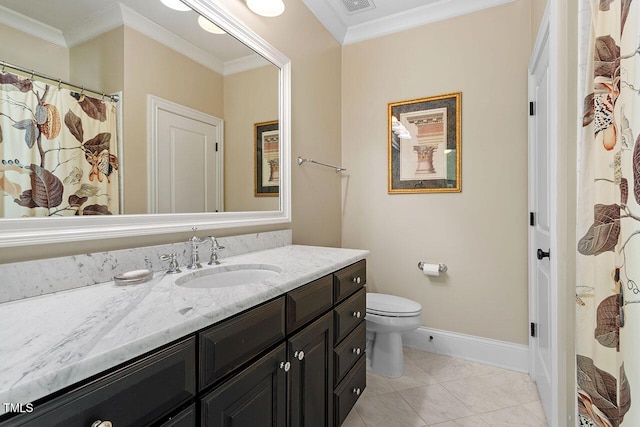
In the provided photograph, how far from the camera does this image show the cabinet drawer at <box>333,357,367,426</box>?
1.35 m

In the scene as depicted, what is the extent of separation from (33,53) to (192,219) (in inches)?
28.7

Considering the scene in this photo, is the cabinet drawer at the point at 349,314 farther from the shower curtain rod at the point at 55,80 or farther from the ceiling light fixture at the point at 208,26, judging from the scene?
the ceiling light fixture at the point at 208,26

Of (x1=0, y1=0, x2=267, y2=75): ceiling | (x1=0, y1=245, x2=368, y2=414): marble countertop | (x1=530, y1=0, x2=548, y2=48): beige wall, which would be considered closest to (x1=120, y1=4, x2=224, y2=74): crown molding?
(x1=0, y1=0, x2=267, y2=75): ceiling

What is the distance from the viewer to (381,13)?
2.35 meters

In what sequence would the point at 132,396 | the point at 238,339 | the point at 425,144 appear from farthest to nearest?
1. the point at 425,144
2. the point at 238,339
3. the point at 132,396

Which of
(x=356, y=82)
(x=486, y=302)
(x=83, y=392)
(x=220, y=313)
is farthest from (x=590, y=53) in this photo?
(x=356, y=82)

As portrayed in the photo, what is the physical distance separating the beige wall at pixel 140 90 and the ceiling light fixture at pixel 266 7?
1.88 feet

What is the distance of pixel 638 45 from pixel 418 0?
215 centimetres

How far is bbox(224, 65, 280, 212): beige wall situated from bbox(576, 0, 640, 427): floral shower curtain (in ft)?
4.49

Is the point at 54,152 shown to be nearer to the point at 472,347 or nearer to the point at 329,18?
the point at 329,18

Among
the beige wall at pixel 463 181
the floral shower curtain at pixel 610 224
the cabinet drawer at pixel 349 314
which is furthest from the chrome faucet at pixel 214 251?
the beige wall at pixel 463 181

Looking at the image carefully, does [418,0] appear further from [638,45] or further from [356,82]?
[638,45]

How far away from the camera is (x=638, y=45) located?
483 millimetres

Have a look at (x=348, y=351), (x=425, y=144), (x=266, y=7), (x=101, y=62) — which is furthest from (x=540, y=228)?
(x=101, y=62)
